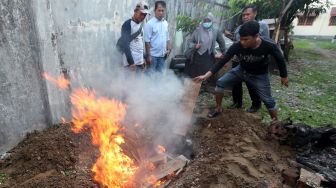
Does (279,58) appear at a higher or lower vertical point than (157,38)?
lower

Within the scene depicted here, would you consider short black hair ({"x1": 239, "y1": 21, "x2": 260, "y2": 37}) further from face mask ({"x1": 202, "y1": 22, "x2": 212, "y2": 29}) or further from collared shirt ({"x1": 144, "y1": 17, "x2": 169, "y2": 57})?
face mask ({"x1": 202, "y1": 22, "x2": 212, "y2": 29})

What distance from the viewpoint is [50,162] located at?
4.12 metres

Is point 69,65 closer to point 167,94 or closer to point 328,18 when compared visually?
point 167,94

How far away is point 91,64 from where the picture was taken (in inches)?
229

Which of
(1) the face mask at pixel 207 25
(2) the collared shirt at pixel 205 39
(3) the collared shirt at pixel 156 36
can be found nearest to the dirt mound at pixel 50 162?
(3) the collared shirt at pixel 156 36

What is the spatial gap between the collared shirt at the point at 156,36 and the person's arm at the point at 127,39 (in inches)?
34.4

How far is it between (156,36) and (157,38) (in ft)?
0.19

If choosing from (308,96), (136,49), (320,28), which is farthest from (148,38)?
(320,28)

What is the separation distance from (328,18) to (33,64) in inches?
1602

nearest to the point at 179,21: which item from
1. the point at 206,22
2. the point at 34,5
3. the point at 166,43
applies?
the point at 206,22

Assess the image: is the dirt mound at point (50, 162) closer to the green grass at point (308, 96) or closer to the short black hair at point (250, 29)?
the short black hair at point (250, 29)

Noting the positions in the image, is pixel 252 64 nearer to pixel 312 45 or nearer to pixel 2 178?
pixel 2 178

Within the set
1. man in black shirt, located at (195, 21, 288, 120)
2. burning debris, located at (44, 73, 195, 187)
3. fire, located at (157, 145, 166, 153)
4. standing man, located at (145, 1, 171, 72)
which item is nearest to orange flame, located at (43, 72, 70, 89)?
burning debris, located at (44, 73, 195, 187)

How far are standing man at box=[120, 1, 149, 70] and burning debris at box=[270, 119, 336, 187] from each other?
337 cm
